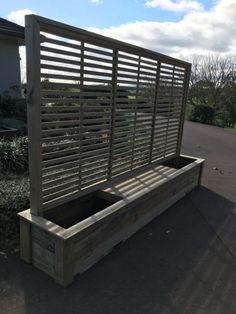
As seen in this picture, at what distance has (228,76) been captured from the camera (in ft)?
65.6

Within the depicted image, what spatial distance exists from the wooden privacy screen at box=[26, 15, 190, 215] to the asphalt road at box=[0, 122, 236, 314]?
677 millimetres

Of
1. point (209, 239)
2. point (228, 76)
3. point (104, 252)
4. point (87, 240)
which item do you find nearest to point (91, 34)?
point (87, 240)

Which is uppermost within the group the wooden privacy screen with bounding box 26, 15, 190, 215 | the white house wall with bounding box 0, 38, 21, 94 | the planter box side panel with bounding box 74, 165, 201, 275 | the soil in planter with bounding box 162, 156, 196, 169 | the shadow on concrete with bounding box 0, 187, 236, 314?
the white house wall with bounding box 0, 38, 21, 94

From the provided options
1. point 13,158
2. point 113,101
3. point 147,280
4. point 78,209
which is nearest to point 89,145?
point 113,101

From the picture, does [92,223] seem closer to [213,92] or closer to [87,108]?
[87,108]

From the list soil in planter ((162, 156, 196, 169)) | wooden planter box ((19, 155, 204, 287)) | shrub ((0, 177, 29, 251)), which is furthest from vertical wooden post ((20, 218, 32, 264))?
soil in planter ((162, 156, 196, 169))

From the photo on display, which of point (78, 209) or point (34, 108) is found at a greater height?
point (34, 108)

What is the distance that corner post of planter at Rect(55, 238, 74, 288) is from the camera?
2.24m

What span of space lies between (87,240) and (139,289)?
0.61m

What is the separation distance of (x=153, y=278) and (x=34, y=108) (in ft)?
6.05

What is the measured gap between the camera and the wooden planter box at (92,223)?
7.64 ft

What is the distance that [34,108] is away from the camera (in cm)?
229

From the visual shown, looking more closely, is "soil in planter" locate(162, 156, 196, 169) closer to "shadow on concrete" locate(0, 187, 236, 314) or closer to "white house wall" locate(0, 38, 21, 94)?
"shadow on concrete" locate(0, 187, 236, 314)

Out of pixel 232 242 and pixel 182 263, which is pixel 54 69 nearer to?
pixel 182 263
